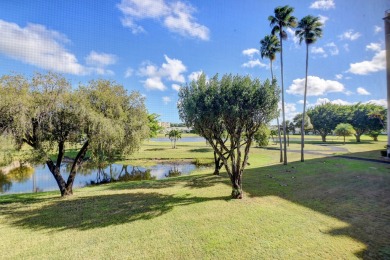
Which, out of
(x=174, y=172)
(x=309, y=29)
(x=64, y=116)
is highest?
(x=309, y=29)

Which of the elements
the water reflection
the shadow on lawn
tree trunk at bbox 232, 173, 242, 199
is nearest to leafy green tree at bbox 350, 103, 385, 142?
the shadow on lawn

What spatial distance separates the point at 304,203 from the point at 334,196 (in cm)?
225

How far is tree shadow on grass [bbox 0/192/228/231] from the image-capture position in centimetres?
815

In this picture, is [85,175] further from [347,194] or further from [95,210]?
[347,194]

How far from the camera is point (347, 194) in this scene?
431 inches

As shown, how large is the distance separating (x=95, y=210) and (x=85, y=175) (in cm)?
1499

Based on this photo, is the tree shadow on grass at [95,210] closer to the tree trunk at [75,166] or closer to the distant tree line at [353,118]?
the tree trunk at [75,166]

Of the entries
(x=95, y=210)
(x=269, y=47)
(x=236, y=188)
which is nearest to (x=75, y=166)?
(x=95, y=210)

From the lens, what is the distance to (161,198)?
11.4m

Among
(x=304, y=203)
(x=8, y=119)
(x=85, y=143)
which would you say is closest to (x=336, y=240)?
(x=304, y=203)

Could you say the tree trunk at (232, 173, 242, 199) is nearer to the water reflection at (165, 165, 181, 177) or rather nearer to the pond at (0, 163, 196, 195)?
the pond at (0, 163, 196, 195)

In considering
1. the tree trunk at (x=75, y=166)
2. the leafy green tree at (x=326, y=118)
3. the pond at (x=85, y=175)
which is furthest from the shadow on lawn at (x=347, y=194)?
the leafy green tree at (x=326, y=118)

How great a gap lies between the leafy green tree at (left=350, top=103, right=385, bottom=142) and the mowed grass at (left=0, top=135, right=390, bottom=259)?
2007 inches

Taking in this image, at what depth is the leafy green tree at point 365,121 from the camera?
50.6 meters
